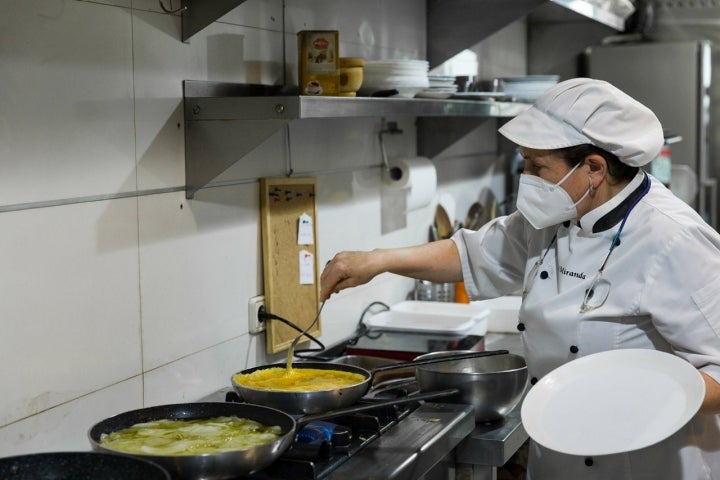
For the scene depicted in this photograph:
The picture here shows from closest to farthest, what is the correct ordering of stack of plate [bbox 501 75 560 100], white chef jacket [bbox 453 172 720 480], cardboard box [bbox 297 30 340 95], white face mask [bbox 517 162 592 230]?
white chef jacket [bbox 453 172 720 480] → white face mask [bbox 517 162 592 230] → cardboard box [bbox 297 30 340 95] → stack of plate [bbox 501 75 560 100]

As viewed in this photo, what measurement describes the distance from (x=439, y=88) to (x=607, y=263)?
1037 millimetres

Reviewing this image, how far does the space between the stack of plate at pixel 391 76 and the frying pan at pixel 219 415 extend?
2.99ft

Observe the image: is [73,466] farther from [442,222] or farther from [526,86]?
[526,86]

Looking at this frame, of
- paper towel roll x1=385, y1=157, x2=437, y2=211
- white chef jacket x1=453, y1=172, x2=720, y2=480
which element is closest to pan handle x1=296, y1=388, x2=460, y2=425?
white chef jacket x1=453, y1=172, x2=720, y2=480

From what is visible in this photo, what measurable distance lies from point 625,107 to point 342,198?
118cm

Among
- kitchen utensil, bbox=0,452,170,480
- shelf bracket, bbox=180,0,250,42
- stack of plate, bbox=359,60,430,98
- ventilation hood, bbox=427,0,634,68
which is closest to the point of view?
kitchen utensil, bbox=0,452,170,480

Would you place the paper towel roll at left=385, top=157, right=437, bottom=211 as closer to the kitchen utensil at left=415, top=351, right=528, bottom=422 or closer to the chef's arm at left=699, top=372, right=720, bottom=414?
the kitchen utensil at left=415, top=351, right=528, bottom=422

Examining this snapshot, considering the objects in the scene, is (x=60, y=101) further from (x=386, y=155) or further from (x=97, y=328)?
(x=386, y=155)

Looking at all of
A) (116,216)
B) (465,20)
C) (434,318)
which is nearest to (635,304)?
(116,216)

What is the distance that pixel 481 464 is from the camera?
2.10 meters

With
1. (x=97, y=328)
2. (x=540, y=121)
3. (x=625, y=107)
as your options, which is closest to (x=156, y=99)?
(x=97, y=328)

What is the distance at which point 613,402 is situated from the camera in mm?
1783

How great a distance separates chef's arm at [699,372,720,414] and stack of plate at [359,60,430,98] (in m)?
1.17

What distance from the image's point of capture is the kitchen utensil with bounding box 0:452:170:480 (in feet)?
4.55
